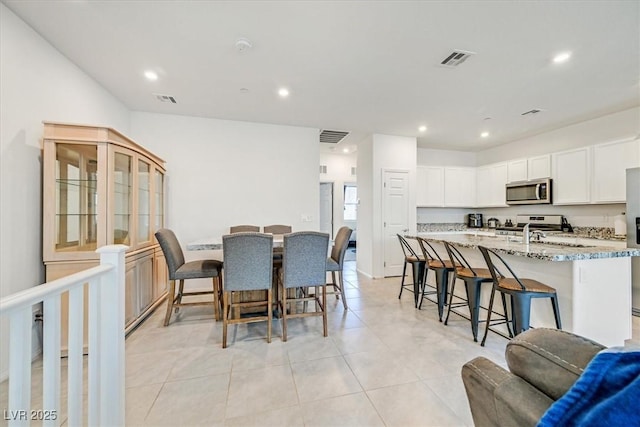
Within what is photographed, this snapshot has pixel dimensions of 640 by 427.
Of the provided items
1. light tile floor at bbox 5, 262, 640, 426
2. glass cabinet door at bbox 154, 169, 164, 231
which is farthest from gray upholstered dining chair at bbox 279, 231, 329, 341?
glass cabinet door at bbox 154, 169, 164, 231

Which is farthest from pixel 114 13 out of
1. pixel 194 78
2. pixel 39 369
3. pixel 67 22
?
pixel 39 369

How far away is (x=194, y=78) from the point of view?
299 centimetres

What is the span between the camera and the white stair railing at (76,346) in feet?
2.92

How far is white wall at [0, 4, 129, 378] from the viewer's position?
6.61 feet

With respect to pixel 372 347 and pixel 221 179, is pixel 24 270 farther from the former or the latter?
pixel 372 347

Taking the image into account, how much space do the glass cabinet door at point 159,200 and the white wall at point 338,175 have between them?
409cm

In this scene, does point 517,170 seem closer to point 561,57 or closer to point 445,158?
point 445,158

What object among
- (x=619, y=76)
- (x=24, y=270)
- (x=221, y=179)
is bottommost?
(x=24, y=270)

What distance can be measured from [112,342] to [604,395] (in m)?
1.83

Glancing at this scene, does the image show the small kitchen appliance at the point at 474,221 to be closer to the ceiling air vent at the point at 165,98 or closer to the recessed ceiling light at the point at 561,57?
the recessed ceiling light at the point at 561,57

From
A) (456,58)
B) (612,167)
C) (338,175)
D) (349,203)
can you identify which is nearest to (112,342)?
(456,58)

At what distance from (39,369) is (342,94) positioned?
12.9ft

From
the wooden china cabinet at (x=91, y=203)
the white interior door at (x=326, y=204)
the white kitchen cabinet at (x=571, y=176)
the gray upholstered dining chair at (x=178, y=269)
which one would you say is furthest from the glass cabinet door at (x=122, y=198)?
the white kitchen cabinet at (x=571, y=176)

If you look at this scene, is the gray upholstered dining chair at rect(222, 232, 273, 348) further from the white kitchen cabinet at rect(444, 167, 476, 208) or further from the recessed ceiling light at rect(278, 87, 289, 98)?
the white kitchen cabinet at rect(444, 167, 476, 208)
